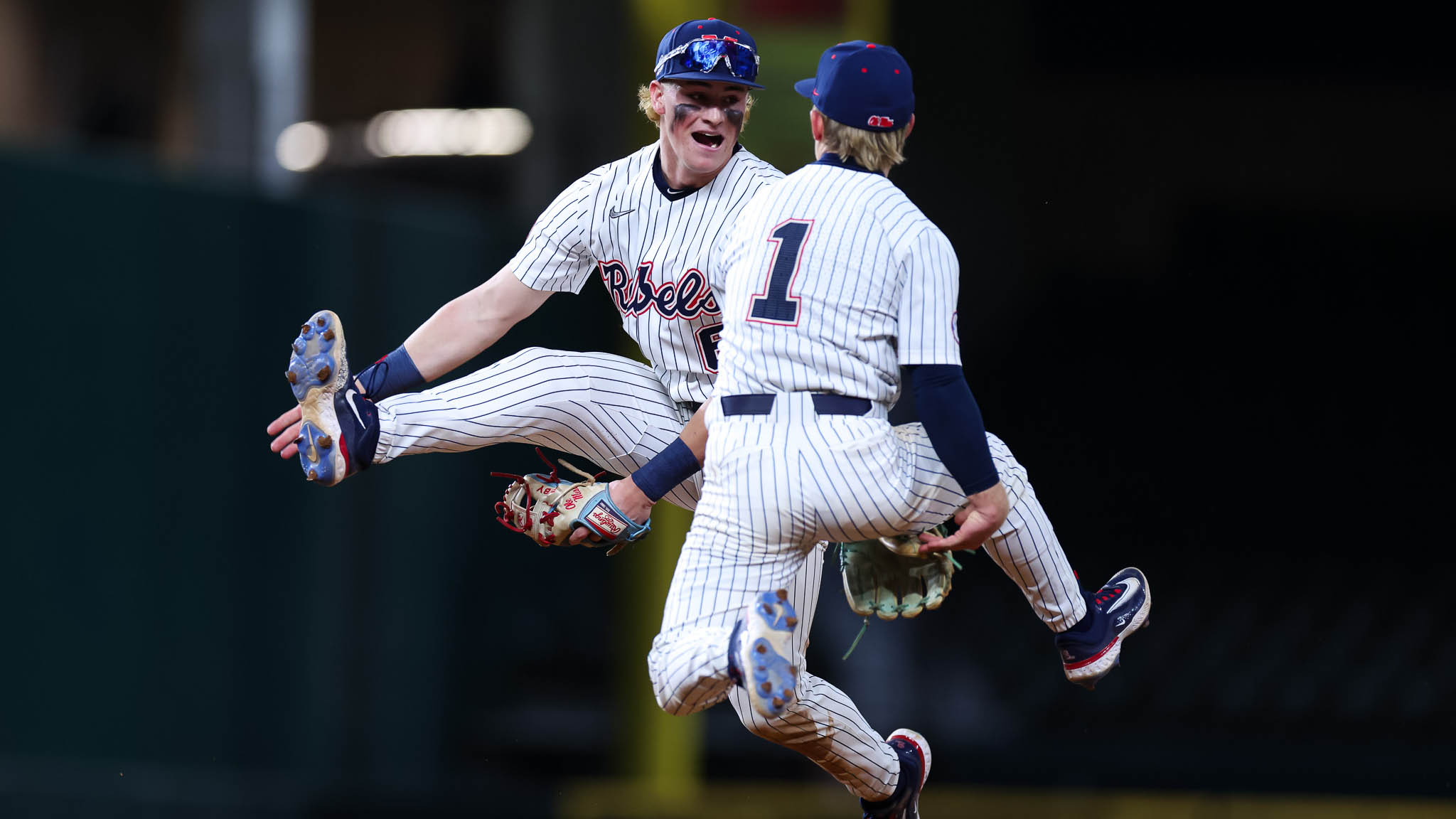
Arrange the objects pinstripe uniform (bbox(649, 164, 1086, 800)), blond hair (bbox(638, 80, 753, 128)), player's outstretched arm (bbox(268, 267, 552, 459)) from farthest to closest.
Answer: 1. player's outstretched arm (bbox(268, 267, 552, 459))
2. blond hair (bbox(638, 80, 753, 128))
3. pinstripe uniform (bbox(649, 164, 1086, 800))

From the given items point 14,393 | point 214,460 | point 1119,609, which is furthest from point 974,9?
point 1119,609

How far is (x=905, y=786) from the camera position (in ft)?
19.8

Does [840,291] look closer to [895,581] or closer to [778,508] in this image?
[778,508]

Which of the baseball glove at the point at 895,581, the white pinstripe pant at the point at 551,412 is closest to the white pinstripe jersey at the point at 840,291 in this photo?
the white pinstripe pant at the point at 551,412

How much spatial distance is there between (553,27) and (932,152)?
4122mm

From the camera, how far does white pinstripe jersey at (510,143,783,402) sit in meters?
5.44

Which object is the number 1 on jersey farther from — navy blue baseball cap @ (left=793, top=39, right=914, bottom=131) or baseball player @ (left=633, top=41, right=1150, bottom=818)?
navy blue baseball cap @ (left=793, top=39, right=914, bottom=131)

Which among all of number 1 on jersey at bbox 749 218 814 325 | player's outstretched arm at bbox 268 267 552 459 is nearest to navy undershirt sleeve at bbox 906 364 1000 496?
Answer: number 1 on jersey at bbox 749 218 814 325

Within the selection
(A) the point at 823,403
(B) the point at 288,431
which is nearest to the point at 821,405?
(A) the point at 823,403

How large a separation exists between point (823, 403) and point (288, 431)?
1627 millimetres

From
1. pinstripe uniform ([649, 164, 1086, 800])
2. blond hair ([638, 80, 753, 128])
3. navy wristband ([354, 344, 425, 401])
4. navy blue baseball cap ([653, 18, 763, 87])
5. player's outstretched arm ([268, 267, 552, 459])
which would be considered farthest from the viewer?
player's outstretched arm ([268, 267, 552, 459])

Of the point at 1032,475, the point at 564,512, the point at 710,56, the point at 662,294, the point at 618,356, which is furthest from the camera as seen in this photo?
the point at 1032,475

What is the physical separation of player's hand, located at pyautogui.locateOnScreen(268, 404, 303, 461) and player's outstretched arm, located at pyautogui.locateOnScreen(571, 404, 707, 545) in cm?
86

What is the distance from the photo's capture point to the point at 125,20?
16.2m
